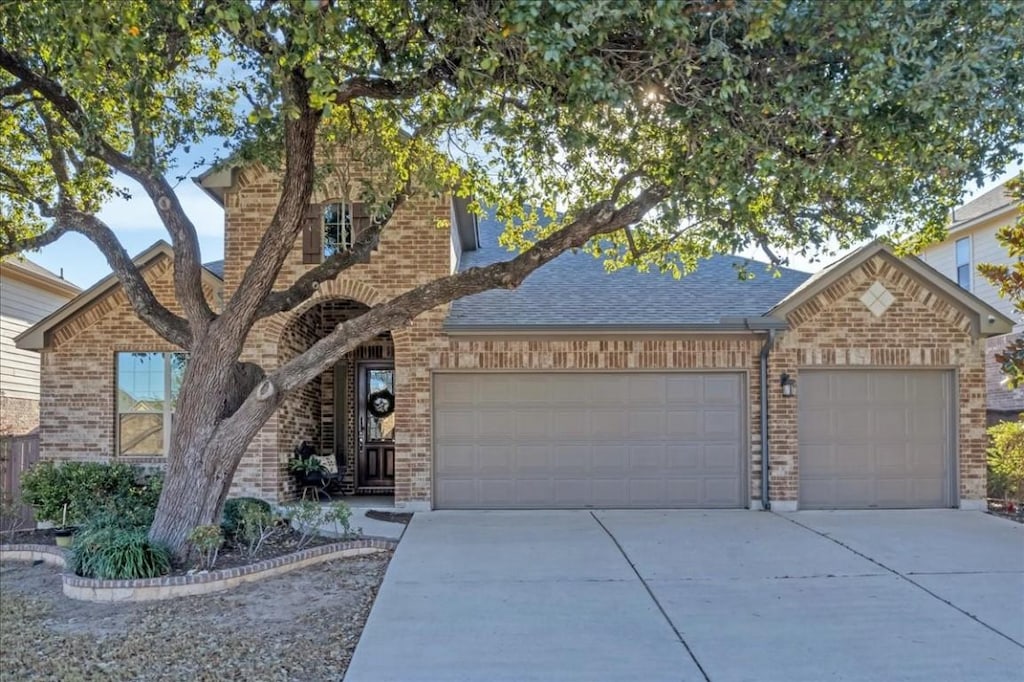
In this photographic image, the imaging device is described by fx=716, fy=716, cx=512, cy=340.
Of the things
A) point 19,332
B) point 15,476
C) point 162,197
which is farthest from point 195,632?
point 19,332

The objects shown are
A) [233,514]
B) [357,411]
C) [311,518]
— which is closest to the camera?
[311,518]

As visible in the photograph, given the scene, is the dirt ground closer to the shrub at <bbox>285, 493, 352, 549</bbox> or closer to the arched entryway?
the shrub at <bbox>285, 493, 352, 549</bbox>

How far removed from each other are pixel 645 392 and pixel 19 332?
1497cm

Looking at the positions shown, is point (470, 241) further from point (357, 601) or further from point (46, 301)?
point (46, 301)

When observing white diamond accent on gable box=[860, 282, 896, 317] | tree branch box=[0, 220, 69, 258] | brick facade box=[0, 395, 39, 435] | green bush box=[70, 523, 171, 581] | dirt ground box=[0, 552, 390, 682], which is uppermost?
tree branch box=[0, 220, 69, 258]

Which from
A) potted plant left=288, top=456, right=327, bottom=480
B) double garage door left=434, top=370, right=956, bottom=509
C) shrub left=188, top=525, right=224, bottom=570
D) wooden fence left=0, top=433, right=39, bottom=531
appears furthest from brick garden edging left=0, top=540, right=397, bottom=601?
double garage door left=434, top=370, right=956, bottom=509

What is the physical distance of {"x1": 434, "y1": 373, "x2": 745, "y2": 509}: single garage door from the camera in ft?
35.1

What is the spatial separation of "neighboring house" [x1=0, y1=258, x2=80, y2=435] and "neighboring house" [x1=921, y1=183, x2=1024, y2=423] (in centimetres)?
2065

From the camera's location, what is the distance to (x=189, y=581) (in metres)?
6.46

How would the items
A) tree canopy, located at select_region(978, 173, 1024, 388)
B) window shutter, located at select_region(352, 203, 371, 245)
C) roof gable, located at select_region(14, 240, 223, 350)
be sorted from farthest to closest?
window shutter, located at select_region(352, 203, 371, 245) < roof gable, located at select_region(14, 240, 223, 350) < tree canopy, located at select_region(978, 173, 1024, 388)

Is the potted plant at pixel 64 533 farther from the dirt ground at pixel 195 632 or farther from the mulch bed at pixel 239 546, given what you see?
the dirt ground at pixel 195 632

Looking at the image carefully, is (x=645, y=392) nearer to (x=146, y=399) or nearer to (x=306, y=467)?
(x=306, y=467)

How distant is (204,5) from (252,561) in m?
5.23

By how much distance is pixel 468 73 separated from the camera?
19.8 feet
